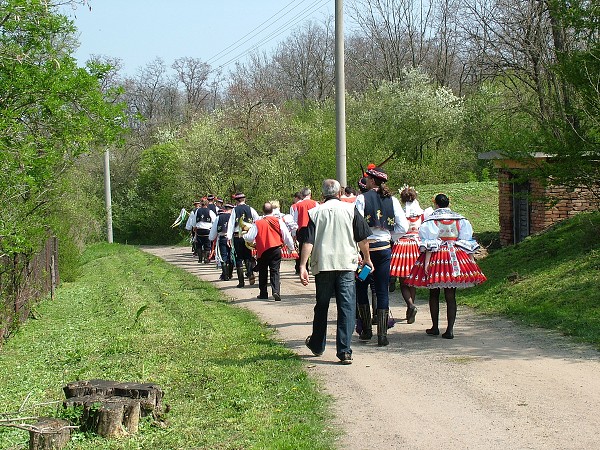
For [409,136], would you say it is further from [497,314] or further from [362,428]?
[362,428]

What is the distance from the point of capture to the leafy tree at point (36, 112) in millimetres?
Result: 11156

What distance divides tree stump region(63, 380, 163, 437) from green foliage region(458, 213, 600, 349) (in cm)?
522

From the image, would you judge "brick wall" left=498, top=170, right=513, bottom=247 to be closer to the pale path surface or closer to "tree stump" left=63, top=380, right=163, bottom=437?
the pale path surface

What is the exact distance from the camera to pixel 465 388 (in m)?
7.90

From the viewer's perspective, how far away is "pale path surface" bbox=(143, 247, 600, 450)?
21.0 ft

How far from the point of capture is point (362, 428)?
677 cm

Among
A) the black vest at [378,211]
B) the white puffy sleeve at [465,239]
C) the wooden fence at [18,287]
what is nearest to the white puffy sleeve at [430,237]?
the white puffy sleeve at [465,239]

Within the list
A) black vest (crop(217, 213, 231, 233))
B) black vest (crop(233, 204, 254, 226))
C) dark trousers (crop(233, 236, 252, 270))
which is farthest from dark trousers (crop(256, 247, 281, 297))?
black vest (crop(217, 213, 231, 233))

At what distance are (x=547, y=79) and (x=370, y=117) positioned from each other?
2709 cm

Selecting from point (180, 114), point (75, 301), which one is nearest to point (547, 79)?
point (75, 301)

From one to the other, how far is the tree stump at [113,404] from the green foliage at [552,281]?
522 cm

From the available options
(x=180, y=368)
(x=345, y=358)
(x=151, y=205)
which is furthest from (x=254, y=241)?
(x=151, y=205)

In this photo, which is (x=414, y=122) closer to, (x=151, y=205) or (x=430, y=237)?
(x=151, y=205)

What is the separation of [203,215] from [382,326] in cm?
1679
